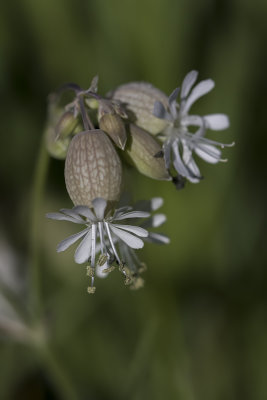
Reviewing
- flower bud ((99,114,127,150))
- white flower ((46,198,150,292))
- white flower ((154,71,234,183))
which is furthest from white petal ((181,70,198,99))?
white flower ((46,198,150,292))

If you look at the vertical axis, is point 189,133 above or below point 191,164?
above

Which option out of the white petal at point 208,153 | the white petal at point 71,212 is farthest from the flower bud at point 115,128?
the white petal at point 208,153

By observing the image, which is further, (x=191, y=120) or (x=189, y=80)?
(x=191, y=120)

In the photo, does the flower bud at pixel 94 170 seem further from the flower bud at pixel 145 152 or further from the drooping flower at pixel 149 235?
the drooping flower at pixel 149 235

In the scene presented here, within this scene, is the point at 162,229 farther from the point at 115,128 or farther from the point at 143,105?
the point at 115,128

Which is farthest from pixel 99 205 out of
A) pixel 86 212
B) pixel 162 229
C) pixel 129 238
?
pixel 162 229

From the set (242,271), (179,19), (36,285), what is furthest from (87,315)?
(179,19)
